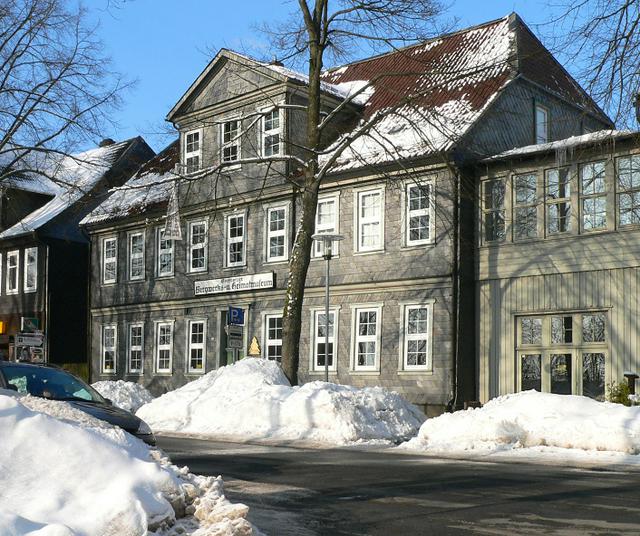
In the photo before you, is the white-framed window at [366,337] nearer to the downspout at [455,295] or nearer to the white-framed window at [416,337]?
the white-framed window at [416,337]

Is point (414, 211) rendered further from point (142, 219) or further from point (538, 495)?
point (538, 495)

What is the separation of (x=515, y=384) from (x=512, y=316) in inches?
71.0

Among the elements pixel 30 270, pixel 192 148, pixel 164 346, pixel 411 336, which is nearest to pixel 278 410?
pixel 411 336

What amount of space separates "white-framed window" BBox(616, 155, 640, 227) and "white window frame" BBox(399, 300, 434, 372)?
18.9 ft

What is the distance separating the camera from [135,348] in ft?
122

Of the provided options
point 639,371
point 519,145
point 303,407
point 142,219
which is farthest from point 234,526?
point 142,219

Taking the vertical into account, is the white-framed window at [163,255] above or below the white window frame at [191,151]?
below

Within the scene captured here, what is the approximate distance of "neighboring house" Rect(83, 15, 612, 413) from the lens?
86.7 feet

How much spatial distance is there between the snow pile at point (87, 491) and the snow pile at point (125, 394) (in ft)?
73.5

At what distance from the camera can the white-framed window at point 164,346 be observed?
35.4 m

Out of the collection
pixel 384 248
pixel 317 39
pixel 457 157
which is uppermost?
pixel 317 39

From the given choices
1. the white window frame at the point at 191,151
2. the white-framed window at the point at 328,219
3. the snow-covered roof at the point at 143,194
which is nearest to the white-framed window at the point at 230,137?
the white window frame at the point at 191,151

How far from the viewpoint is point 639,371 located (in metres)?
23.1

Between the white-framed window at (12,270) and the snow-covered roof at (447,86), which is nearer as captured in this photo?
the snow-covered roof at (447,86)
